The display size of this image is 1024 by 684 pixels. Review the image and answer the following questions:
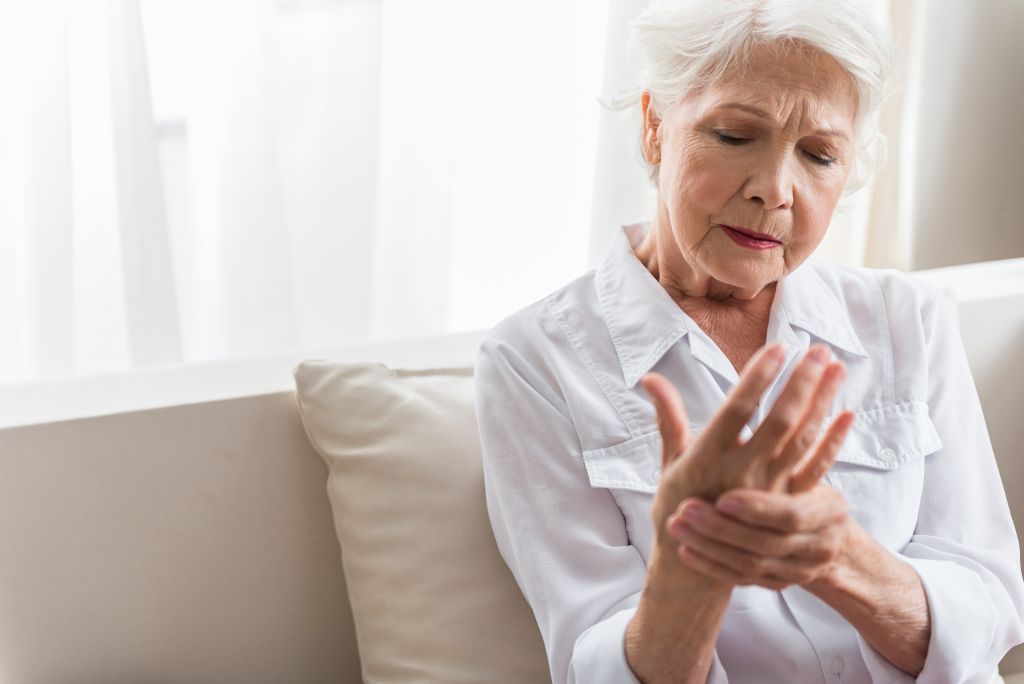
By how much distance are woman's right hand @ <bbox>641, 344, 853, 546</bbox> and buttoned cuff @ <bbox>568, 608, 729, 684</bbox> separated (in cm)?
22

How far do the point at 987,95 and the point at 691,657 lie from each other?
1600 mm

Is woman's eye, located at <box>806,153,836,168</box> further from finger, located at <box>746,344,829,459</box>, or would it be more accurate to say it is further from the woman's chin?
finger, located at <box>746,344,829,459</box>

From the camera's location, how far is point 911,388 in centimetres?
135

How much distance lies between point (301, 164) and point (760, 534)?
119 centimetres

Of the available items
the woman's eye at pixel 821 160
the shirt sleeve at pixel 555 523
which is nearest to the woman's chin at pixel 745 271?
the woman's eye at pixel 821 160

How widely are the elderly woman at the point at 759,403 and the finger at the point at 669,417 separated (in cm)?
15

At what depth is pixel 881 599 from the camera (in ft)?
3.67

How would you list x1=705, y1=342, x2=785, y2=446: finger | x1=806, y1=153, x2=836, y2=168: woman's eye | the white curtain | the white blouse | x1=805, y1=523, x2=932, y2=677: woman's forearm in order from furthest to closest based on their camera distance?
the white curtain < x1=806, y1=153, x2=836, y2=168: woman's eye < the white blouse < x1=805, y1=523, x2=932, y2=677: woman's forearm < x1=705, y1=342, x2=785, y2=446: finger

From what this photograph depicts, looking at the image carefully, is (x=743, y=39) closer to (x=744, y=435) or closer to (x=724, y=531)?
(x=744, y=435)

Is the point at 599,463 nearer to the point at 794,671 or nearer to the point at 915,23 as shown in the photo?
the point at 794,671

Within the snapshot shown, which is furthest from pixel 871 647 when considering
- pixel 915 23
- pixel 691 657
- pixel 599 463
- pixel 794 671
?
pixel 915 23

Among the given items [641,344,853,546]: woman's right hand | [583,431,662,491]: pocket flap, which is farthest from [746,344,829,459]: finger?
[583,431,662,491]: pocket flap

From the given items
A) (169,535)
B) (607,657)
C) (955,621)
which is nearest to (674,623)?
(607,657)

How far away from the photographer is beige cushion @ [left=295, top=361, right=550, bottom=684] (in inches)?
54.1
